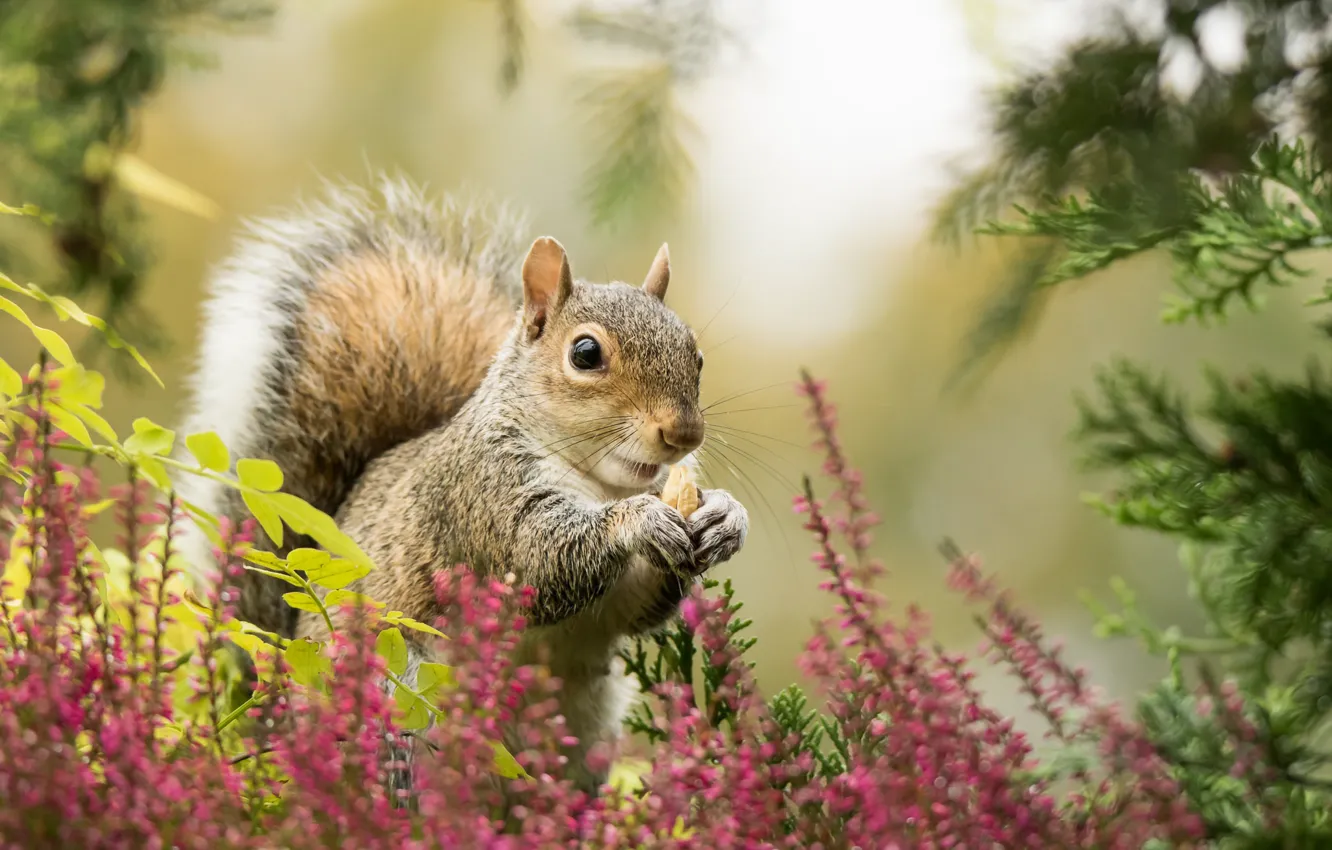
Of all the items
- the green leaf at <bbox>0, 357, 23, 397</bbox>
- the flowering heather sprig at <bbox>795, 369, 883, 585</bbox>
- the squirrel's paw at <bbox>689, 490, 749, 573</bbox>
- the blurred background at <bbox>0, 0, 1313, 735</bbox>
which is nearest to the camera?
the flowering heather sprig at <bbox>795, 369, 883, 585</bbox>

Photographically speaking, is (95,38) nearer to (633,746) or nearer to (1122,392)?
(633,746)

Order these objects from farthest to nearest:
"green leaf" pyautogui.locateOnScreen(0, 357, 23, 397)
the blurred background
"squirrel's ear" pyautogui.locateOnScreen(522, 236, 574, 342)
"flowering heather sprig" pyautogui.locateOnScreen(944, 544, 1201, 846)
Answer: the blurred background < "squirrel's ear" pyautogui.locateOnScreen(522, 236, 574, 342) < "green leaf" pyautogui.locateOnScreen(0, 357, 23, 397) < "flowering heather sprig" pyautogui.locateOnScreen(944, 544, 1201, 846)

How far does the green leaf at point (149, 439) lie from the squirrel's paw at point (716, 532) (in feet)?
1.62

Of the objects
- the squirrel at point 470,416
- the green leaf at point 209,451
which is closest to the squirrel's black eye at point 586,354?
the squirrel at point 470,416

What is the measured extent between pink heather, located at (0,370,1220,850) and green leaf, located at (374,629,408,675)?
51 mm

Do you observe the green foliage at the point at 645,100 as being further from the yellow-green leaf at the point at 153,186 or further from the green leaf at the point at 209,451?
the yellow-green leaf at the point at 153,186

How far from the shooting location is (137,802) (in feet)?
1.91

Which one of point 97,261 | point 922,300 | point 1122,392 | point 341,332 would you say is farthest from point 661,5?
point 922,300

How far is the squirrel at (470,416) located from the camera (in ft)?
3.71

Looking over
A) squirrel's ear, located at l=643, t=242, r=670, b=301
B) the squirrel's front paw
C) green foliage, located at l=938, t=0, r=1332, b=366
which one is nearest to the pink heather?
green foliage, located at l=938, t=0, r=1332, b=366

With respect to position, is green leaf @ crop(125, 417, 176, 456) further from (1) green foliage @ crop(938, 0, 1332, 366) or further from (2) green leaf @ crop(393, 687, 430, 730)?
(1) green foliage @ crop(938, 0, 1332, 366)

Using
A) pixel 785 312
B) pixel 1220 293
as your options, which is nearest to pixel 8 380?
pixel 1220 293

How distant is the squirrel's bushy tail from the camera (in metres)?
1.47

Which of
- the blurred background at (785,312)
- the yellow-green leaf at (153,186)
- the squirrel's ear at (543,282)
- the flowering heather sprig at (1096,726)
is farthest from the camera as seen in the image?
the blurred background at (785,312)
